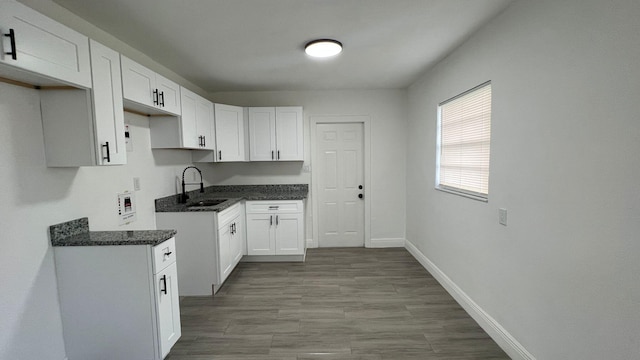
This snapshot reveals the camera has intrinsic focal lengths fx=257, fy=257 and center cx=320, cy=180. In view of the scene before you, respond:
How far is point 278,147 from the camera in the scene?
13.0 ft

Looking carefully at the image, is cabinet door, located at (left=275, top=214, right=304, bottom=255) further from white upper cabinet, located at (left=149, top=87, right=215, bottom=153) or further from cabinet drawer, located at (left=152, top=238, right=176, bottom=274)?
cabinet drawer, located at (left=152, top=238, right=176, bottom=274)

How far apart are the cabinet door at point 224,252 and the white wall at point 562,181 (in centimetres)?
257

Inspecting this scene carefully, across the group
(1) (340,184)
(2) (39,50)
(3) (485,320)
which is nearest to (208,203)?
(1) (340,184)

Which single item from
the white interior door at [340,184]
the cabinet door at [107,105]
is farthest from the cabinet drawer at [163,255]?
the white interior door at [340,184]

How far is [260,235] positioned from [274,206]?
46cm

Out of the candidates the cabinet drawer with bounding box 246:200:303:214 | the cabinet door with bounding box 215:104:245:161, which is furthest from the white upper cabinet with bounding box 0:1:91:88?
the cabinet drawer with bounding box 246:200:303:214

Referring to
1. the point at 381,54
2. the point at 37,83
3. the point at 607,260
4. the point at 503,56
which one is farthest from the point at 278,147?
the point at 607,260

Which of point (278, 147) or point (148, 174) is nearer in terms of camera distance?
point (148, 174)

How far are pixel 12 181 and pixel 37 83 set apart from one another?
597mm

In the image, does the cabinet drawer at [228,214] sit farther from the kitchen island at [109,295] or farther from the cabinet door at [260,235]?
the kitchen island at [109,295]

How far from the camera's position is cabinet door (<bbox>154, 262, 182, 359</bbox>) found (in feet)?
5.79

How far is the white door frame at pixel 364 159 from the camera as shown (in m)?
4.16

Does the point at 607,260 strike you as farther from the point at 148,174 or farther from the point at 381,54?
the point at 148,174

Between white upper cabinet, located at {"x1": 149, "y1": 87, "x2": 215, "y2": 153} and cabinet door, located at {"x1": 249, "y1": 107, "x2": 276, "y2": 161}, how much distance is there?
32.3 inches
